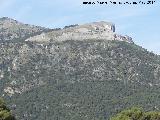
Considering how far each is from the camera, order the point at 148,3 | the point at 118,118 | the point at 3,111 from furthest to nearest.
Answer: the point at 118,118, the point at 3,111, the point at 148,3

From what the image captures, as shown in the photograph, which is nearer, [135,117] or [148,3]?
[148,3]

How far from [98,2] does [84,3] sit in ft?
2.99

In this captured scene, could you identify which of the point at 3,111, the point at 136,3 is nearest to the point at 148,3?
the point at 136,3

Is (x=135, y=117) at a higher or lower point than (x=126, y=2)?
A: lower

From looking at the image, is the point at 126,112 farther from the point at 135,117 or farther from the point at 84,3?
the point at 84,3

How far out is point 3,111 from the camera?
71.3 meters

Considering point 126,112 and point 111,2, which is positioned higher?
point 111,2

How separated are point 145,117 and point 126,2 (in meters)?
53.8

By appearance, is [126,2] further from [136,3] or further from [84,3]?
[84,3]

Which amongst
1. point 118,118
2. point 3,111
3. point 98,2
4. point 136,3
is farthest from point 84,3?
point 118,118

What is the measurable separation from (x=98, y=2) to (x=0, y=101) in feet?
152

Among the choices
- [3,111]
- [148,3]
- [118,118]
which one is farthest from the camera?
[118,118]

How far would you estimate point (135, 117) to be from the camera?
82.6 m

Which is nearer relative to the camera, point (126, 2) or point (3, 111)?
point (126, 2)
